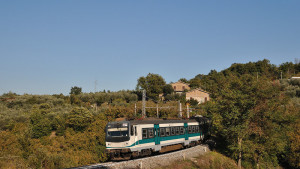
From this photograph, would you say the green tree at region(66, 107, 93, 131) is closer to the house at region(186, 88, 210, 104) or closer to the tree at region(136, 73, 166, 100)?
the tree at region(136, 73, 166, 100)

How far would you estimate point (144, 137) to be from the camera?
2075 cm

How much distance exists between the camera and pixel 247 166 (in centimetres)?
2822

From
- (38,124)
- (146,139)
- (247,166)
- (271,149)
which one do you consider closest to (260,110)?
(271,149)

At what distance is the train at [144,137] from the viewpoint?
1945cm

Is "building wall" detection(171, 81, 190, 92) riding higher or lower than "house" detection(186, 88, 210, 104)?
higher

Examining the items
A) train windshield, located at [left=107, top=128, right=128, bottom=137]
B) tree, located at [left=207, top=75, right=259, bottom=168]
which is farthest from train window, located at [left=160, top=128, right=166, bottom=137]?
tree, located at [left=207, top=75, right=259, bottom=168]

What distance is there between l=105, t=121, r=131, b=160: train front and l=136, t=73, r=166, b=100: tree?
176 feet

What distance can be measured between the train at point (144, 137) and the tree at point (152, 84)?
155 ft

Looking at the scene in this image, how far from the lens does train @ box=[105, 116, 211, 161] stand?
63.8 ft

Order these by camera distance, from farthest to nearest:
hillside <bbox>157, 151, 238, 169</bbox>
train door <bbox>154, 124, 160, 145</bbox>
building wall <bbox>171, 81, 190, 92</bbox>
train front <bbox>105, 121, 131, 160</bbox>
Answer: building wall <bbox>171, 81, 190, 92</bbox>
train door <bbox>154, 124, 160, 145</bbox>
hillside <bbox>157, 151, 238, 169</bbox>
train front <bbox>105, 121, 131, 160</bbox>

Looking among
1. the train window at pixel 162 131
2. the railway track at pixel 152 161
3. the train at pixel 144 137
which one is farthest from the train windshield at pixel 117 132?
the train window at pixel 162 131

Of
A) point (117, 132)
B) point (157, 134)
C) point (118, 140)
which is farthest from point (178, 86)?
point (118, 140)

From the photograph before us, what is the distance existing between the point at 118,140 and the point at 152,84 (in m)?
57.2

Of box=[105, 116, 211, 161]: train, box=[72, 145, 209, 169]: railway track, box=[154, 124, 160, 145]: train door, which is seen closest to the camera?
box=[72, 145, 209, 169]: railway track
